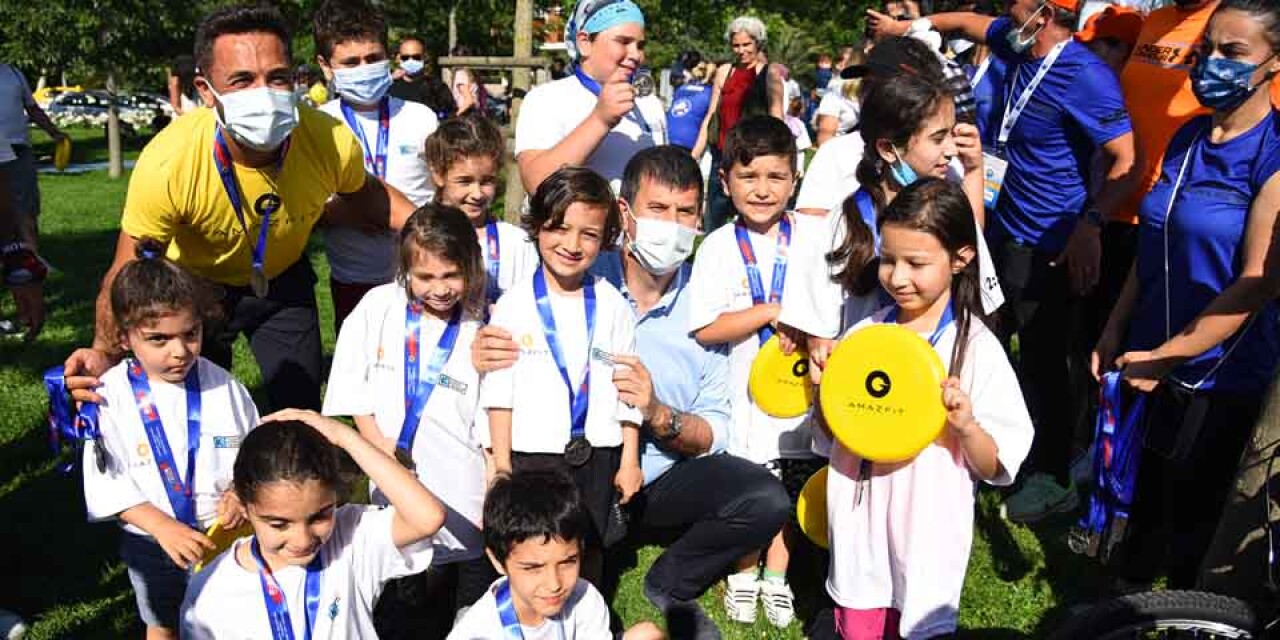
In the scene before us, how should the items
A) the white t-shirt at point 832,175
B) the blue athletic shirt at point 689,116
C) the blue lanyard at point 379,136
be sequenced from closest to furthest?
1. the white t-shirt at point 832,175
2. the blue lanyard at point 379,136
3. the blue athletic shirt at point 689,116

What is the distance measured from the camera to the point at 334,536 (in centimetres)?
338

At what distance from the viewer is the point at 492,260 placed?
4664 millimetres

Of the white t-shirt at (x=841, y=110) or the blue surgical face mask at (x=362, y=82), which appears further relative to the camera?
the white t-shirt at (x=841, y=110)

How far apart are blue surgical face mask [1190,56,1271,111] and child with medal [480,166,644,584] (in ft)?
7.17

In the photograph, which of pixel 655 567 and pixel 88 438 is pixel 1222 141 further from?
pixel 88 438

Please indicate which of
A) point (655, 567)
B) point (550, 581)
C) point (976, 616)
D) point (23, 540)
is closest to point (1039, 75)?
point (976, 616)

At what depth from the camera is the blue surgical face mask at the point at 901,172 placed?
4.02 meters

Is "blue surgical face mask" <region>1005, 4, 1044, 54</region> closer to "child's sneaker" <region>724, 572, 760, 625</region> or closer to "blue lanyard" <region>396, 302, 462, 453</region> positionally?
"child's sneaker" <region>724, 572, 760, 625</region>

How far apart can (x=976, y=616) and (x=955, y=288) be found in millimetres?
1758

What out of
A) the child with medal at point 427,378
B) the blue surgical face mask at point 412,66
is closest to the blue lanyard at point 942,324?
the child with medal at point 427,378

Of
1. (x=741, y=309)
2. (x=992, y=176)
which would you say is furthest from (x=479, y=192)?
(x=992, y=176)

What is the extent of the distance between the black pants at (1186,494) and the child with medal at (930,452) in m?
0.93

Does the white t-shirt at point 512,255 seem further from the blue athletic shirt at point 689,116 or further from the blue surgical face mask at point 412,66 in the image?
the blue athletic shirt at point 689,116

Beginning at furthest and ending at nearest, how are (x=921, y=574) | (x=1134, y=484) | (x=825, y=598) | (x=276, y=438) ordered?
(x=825, y=598)
(x=1134, y=484)
(x=921, y=574)
(x=276, y=438)
